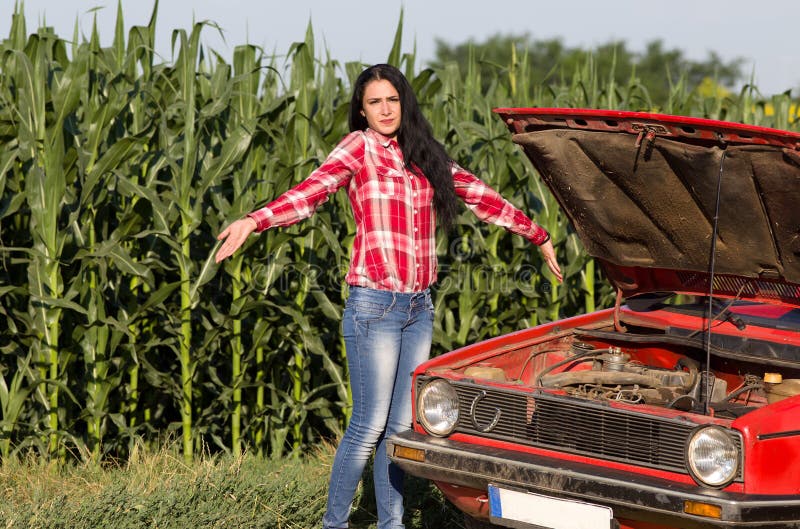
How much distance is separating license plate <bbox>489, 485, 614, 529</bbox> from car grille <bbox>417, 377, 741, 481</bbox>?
0.21 meters

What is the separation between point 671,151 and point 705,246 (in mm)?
554

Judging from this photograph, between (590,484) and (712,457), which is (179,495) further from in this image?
(712,457)

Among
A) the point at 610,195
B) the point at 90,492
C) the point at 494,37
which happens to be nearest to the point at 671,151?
the point at 610,195

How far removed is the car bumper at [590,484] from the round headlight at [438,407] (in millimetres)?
52

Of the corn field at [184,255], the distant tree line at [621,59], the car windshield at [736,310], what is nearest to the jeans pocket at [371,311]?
the car windshield at [736,310]

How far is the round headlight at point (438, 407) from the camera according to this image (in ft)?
14.5

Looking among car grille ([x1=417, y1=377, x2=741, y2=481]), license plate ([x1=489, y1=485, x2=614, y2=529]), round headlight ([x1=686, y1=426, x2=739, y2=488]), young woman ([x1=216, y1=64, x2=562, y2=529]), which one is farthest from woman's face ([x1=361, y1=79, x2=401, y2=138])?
round headlight ([x1=686, y1=426, x2=739, y2=488])

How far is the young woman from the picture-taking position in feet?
14.9

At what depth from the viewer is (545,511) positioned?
13.2 feet

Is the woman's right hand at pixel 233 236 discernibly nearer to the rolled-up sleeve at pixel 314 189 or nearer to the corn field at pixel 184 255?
the rolled-up sleeve at pixel 314 189

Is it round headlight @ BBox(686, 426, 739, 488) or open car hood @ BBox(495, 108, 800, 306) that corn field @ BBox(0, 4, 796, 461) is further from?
round headlight @ BBox(686, 426, 739, 488)

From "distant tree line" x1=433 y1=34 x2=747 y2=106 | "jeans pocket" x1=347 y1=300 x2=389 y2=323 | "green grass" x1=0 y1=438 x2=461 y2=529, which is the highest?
"distant tree line" x1=433 y1=34 x2=747 y2=106

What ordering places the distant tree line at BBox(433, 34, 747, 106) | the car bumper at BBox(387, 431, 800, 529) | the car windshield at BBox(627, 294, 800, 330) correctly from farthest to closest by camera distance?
the distant tree line at BBox(433, 34, 747, 106) → the car windshield at BBox(627, 294, 800, 330) → the car bumper at BBox(387, 431, 800, 529)

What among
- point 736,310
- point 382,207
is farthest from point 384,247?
point 736,310
